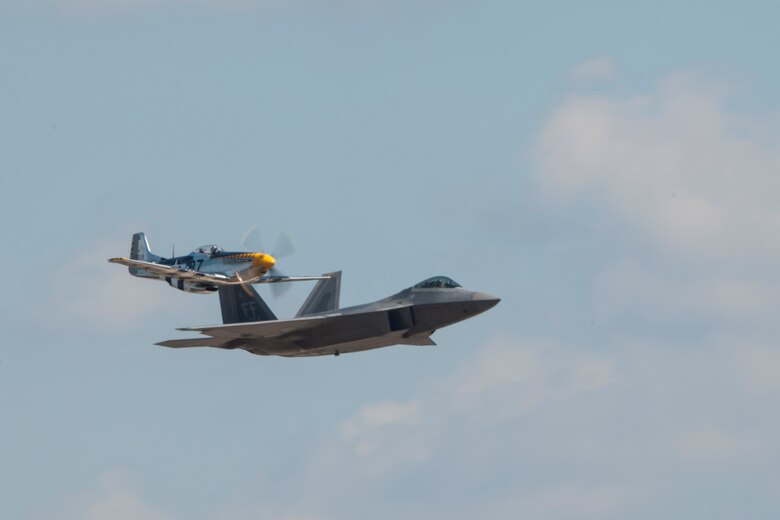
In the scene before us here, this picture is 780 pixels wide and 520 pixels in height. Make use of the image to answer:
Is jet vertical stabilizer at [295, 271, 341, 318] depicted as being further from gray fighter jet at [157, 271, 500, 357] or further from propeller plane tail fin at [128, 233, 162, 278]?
propeller plane tail fin at [128, 233, 162, 278]

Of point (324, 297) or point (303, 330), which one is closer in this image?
point (303, 330)

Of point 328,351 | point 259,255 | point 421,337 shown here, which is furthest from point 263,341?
point 259,255

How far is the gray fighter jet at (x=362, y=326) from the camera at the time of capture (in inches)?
2904

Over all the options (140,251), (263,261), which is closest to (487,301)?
(263,261)

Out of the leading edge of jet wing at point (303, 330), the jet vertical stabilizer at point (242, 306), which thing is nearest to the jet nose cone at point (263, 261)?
the jet vertical stabilizer at point (242, 306)

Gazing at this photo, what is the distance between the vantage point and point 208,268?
A: 93938 millimetres

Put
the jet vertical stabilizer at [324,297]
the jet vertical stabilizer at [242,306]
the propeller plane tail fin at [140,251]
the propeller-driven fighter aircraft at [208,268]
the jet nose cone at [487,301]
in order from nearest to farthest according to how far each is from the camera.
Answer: the jet nose cone at [487,301], the jet vertical stabilizer at [242,306], the jet vertical stabilizer at [324,297], the propeller-driven fighter aircraft at [208,268], the propeller plane tail fin at [140,251]

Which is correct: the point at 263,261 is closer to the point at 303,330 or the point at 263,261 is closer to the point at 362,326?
the point at 303,330

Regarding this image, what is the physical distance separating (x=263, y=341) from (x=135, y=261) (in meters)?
20.8

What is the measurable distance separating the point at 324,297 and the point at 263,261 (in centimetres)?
865

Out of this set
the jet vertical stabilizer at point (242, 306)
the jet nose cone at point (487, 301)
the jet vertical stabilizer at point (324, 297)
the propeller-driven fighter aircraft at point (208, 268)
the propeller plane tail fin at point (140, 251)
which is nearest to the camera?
the jet nose cone at point (487, 301)

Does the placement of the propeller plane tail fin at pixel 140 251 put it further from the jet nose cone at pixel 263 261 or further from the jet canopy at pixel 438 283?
the jet canopy at pixel 438 283

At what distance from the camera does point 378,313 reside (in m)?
74.2

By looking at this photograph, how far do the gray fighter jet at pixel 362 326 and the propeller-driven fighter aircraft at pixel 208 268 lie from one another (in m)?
15.6
